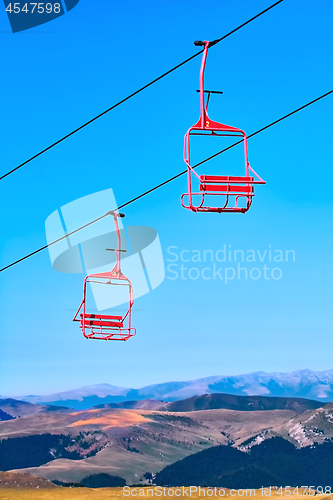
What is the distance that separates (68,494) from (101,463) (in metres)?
12.1

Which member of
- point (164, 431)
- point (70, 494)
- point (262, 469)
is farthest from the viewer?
point (164, 431)

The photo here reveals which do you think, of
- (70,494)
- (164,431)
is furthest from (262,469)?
(70,494)

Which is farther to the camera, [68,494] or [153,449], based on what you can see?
[153,449]

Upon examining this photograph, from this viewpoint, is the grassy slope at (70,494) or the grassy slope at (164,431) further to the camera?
the grassy slope at (164,431)

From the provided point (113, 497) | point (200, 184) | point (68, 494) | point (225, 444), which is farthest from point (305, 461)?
point (200, 184)

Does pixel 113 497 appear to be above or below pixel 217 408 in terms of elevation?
below

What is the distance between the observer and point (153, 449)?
410 feet

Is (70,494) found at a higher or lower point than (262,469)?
higher

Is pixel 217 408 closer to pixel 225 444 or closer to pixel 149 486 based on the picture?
pixel 225 444

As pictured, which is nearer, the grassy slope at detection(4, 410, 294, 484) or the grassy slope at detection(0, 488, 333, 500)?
the grassy slope at detection(0, 488, 333, 500)

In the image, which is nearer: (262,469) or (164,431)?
(262,469)

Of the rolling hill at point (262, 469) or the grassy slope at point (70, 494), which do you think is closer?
the grassy slope at point (70, 494)

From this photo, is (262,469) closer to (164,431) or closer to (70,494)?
(164,431)

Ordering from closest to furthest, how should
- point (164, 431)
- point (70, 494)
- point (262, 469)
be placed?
point (70, 494) < point (262, 469) < point (164, 431)
